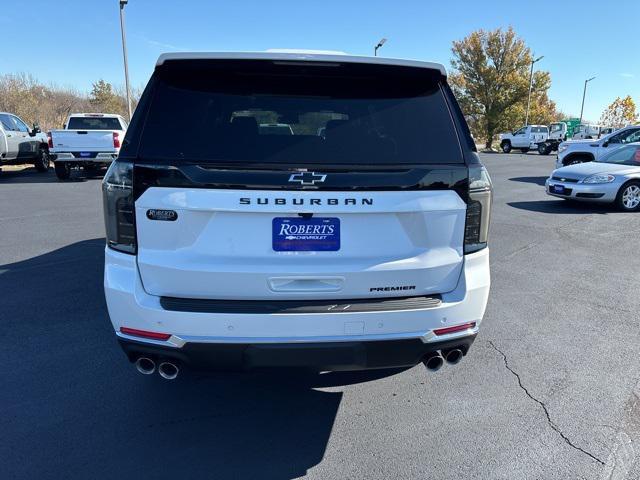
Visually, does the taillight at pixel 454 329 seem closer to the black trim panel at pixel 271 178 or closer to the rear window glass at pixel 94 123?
the black trim panel at pixel 271 178

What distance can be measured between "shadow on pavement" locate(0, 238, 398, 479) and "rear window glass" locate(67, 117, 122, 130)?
13.7 m

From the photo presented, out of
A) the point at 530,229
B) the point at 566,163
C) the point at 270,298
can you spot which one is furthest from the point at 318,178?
the point at 566,163

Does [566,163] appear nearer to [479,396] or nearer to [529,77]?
[479,396]

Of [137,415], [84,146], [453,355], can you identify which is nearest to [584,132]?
[84,146]

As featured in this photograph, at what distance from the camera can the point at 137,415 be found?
2.92 meters

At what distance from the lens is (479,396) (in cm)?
317

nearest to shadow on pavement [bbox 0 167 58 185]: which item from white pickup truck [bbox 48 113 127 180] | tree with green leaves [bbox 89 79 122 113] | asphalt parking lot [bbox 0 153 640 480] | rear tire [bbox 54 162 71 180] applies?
rear tire [bbox 54 162 71 180]

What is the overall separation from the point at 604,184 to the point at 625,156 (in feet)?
4.81

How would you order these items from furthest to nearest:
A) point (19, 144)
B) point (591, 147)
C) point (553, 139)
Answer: point (553, 139) < point (19, 144) < point (591, 147)

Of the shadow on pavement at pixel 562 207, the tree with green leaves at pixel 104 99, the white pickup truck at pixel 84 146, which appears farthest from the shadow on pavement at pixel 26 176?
the tree with green leaves at pixel 104 99

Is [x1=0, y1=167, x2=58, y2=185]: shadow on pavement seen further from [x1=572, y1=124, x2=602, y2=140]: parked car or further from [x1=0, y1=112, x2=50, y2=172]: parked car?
[x1=572, y1=124, x2=602, y2=140]: parked car

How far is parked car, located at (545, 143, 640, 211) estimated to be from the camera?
10211 mm

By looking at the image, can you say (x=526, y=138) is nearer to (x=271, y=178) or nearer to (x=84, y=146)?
(x=84, y=146)

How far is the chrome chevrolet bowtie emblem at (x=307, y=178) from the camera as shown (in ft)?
7.41
